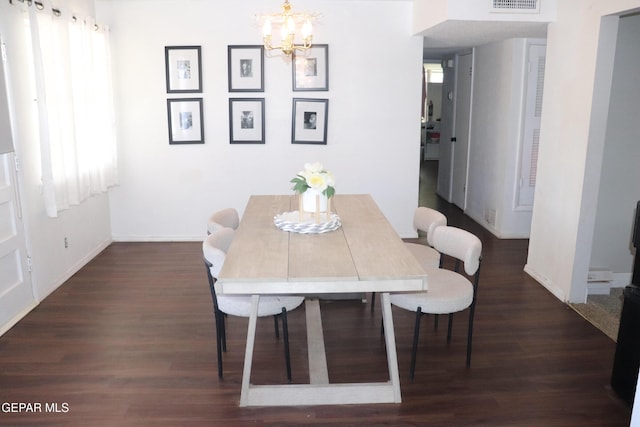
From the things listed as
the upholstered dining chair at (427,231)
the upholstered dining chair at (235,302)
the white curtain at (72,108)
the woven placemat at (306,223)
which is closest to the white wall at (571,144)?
the upholstered dining chair at (427,231)

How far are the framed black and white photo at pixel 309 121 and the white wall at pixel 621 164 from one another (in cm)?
263

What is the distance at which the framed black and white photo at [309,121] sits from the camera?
5.36 m

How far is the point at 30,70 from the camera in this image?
3.82m

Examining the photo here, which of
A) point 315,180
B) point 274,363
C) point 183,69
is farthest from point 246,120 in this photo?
point 274,363

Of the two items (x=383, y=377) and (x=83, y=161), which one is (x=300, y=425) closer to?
(x=383, y=377)

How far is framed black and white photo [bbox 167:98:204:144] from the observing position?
17.4 feet

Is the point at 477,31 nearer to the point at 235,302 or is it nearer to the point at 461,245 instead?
the point at 461,245

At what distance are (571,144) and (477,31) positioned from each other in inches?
58.1

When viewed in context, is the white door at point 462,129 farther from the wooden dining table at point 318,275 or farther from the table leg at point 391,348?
the table leg at point 391,348

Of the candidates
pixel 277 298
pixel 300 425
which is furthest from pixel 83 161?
pixel 300 425

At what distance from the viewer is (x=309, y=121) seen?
17.7 ft

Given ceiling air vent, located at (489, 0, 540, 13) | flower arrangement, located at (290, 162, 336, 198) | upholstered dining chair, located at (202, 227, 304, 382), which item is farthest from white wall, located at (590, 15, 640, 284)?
upholstered dining chair, located at (202, 227, 304, 382)

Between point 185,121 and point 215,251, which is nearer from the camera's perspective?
point 215,251

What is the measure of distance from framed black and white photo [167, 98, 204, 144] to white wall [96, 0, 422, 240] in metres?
0.06
